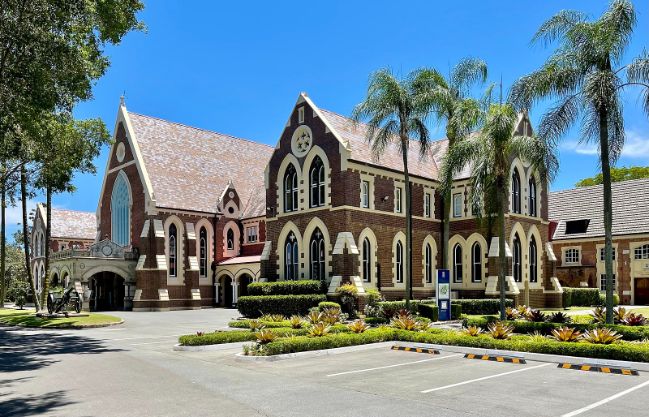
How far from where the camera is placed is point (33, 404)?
34.8 ft

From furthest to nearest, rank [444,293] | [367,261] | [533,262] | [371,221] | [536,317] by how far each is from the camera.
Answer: [533,262], [371,221], [367,261], [444,293], [536,317]

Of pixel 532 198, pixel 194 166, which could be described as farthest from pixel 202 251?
pixel 532 198

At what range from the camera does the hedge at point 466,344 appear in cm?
1464

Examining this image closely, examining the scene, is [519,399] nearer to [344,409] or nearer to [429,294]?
[344,409]

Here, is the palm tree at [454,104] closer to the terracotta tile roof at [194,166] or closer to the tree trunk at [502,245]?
the tree trunk at [502,245]

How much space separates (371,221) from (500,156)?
A: 37.6ft

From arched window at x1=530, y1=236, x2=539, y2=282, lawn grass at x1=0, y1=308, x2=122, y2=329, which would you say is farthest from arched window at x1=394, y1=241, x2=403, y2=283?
lawn grass at x1=0, y1=308, x2=122, y2=329

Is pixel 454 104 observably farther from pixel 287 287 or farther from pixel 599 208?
pixel 599 208

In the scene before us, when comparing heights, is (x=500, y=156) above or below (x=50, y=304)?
above

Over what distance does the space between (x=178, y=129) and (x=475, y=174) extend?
3276cm

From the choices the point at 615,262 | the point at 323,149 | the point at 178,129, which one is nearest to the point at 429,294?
the point at 323,149

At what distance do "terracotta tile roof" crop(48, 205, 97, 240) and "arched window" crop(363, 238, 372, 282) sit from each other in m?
43.6

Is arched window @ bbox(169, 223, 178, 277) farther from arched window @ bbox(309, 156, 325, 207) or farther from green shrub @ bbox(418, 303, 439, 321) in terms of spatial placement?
green shrub @ bbox(418, 303, 439, 321)

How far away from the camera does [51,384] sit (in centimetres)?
1260
